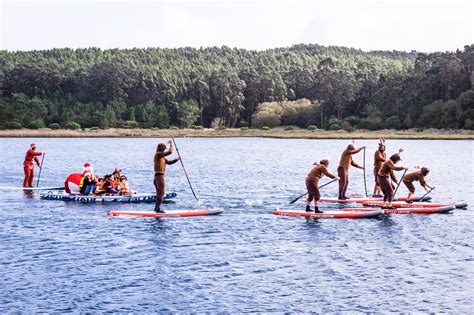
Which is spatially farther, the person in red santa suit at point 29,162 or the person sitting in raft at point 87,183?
the person in red santa suit at point 29,162

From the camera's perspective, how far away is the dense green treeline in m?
133

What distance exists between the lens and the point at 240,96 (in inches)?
6467

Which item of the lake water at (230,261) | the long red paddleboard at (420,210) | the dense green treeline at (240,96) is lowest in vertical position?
the lake water at (230,261)

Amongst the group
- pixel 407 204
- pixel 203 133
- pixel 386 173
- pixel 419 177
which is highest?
pixel 203 133

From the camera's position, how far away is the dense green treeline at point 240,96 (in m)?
133

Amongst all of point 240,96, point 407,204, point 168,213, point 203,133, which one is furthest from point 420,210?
point 240,96

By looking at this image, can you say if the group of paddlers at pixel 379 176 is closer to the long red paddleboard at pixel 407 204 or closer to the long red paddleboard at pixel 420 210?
the long red paddleboard at pixel 420 210

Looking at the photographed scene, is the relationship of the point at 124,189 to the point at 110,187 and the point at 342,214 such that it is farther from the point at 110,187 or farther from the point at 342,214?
the point at 342,214

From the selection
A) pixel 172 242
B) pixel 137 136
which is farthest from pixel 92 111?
pixel 172 242

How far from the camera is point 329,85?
14962cm

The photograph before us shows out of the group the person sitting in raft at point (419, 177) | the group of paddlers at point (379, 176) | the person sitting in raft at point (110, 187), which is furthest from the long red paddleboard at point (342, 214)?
the person sitting in raft at point (110, 187)

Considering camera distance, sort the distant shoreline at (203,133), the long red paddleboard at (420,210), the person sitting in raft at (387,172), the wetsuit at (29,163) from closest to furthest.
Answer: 1. the person sitting in raft at (387,172)
2. the long red paddleboard at (420,210)
3. the wetsuit at (29,163)
4. the distant shoreline at (203,133)

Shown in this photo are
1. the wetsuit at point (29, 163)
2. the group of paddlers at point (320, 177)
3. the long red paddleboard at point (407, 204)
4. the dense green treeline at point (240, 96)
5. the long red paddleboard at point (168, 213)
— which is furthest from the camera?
the dense green treeline at point (240, 96)

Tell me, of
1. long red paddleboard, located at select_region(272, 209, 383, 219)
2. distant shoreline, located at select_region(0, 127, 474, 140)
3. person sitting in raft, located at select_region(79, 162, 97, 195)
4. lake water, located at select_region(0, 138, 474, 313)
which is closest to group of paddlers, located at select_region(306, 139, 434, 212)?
long red paddleboard, located at select_region(272, 209, 383, 219)
